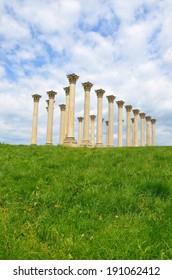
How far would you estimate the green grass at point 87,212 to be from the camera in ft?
15.6

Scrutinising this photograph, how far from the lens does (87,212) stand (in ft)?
20.9

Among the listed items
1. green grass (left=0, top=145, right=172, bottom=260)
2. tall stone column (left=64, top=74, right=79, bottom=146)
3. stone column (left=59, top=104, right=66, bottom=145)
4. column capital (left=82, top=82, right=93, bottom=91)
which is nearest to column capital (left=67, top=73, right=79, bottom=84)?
tall stone column (left=64, top=74, right=79, bottom=146)

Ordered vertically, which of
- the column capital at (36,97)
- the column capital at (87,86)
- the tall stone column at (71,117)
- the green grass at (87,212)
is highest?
the column capital at (87,86)

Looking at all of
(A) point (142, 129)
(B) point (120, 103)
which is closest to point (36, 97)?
(B) point (120, 103)

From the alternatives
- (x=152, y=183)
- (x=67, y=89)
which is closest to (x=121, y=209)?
(x=152, y=183)

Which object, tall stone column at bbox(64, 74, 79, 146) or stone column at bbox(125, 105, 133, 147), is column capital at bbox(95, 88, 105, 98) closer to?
tall stone column at bbox(64, 74, 79, 146)

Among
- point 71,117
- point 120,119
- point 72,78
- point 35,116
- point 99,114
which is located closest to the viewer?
point 71,117

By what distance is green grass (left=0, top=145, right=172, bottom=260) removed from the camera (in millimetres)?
4758

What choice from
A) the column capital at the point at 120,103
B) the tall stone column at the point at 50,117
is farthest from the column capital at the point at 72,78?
the column capital at the point at 120,103

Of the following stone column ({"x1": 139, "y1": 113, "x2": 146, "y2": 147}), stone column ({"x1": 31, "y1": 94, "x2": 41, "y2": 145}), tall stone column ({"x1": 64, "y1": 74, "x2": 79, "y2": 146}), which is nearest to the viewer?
tall stone column ({"x1": 64, "y1": 74, "x2": 79, "y2": 146})

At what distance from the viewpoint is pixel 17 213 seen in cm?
643

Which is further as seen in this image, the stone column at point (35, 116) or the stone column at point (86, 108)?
the stone column at point (35, 116)

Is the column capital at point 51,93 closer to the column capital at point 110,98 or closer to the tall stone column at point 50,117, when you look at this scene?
the tall stone column at point 50,117

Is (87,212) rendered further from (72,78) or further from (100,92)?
(100,92)
